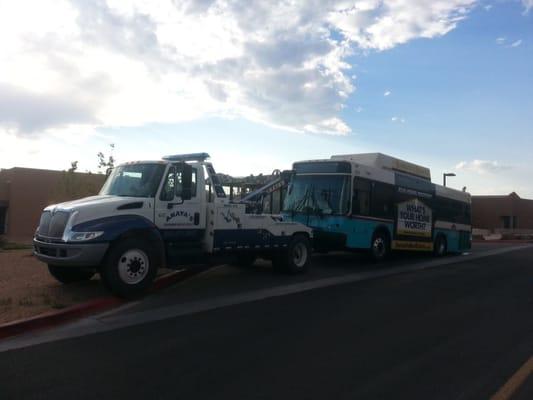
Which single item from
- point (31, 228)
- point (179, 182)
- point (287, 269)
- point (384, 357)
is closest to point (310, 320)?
point (384, 357)

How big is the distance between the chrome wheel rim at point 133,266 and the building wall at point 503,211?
187 feet

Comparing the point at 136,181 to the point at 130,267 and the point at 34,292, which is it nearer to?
the point at 130,267

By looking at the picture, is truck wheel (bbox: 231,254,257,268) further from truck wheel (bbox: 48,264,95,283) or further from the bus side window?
truck wheel (bbox: 48,264,95,283)

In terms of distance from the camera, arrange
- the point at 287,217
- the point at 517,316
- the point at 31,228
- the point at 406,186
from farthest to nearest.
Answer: the point at 31,228
the point at 406,186
the point at 287,217
the point at 517,316

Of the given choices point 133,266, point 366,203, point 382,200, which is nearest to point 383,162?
point 382,200

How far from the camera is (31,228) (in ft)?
106

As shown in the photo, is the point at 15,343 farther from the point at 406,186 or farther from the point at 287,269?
the point at 406,186

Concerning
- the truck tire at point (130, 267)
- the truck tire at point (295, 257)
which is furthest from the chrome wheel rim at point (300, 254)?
the truck tire at point (130, 267)

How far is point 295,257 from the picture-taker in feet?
43.3

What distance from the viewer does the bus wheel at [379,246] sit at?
16.2m

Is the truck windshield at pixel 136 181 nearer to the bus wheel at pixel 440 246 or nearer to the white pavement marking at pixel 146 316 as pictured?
the white pavement marking at pixel 146 316

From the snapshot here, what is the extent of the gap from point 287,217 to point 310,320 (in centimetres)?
771

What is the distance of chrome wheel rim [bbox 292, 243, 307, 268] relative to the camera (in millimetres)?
13242

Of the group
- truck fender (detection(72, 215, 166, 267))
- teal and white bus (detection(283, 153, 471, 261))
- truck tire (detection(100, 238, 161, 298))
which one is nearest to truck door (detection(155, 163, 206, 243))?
truck fender (detection(72, 215, 166, 267))
